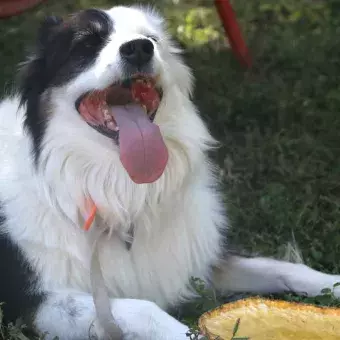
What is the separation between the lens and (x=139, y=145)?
3.13 meters

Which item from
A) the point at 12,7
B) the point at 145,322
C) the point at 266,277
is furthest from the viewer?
the point at 12,7

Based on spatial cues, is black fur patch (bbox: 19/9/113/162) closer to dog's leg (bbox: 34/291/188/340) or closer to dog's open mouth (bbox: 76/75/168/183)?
dog's open mouth (bbox: 76/75/168/183)

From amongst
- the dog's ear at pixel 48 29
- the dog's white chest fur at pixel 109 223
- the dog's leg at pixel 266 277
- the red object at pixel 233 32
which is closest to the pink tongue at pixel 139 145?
the dog's white chest fur at pixel 109 223

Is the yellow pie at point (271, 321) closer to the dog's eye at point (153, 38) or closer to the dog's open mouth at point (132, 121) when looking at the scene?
the dog's open mouth at point (132, 121)

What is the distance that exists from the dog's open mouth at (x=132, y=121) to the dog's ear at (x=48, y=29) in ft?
1.11

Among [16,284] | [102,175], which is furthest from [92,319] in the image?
[102,175]

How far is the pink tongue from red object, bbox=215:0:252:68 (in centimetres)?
304

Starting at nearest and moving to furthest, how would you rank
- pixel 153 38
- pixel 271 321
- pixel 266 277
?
pixel 271 321, pixel 153 38, pixel 266 277

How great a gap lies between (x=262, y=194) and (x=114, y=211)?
1.46 m

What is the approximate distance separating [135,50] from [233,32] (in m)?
3.12

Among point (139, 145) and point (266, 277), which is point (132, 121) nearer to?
point (139, 145)

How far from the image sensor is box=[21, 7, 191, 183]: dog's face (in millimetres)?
3139

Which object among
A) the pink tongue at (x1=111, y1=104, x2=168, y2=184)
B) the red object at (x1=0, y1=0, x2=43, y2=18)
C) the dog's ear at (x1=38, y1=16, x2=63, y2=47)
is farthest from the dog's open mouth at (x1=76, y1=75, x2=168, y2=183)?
the red object at (x1=0, y1=0, x2=43, y2=18)

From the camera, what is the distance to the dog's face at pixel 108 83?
10.3 ft
